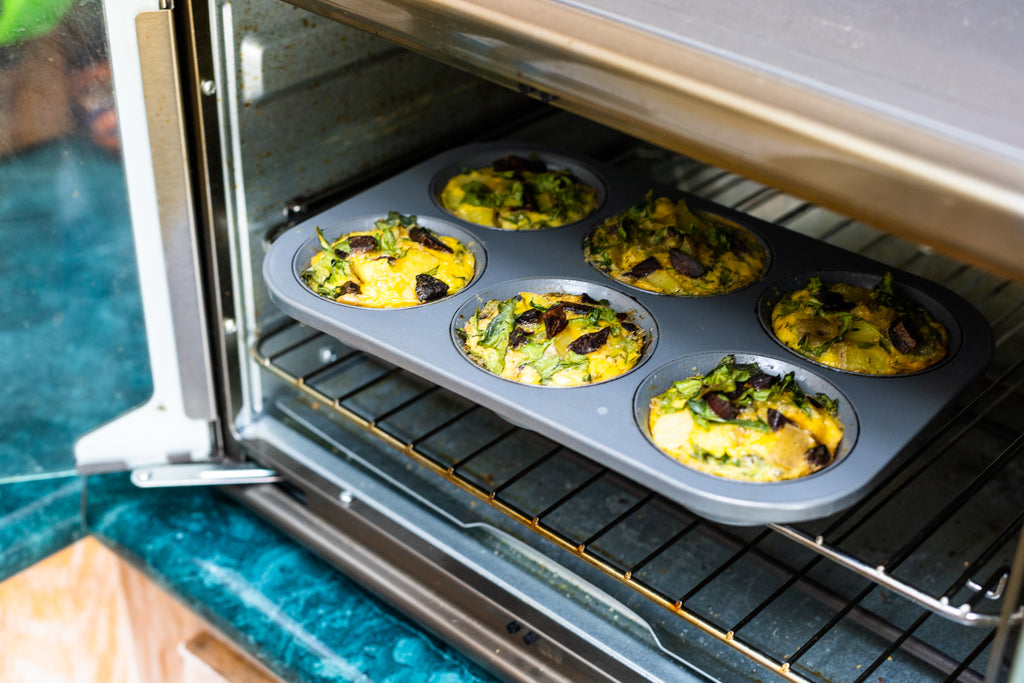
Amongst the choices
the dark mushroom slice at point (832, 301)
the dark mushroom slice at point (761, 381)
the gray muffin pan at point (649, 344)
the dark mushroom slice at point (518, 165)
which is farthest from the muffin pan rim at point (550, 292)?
the dark mushroom slice at point (518, 165)

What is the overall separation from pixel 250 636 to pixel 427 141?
0.83 metres

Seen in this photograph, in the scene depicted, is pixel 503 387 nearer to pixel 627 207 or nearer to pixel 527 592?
pixel 527 592

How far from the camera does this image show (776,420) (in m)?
1.10

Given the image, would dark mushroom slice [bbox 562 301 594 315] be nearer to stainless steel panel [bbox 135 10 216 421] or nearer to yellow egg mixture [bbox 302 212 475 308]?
yellow egg mixture [bbox 302 212 475 308]

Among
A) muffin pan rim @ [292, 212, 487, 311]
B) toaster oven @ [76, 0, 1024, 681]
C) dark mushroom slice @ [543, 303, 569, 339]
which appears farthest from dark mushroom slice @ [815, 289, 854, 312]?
muffin pan rim @ [292, 212, 487, 311]

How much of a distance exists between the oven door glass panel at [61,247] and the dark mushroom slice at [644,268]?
2.29 feet

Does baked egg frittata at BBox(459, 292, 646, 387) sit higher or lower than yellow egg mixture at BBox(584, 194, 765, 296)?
lower

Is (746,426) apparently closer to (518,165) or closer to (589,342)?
(589,342)

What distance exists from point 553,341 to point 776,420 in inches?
11.5

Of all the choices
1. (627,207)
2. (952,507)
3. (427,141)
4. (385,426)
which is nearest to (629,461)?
(952,507)

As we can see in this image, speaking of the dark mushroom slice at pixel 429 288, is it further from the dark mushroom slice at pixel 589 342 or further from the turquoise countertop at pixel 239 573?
the turquoise countertop at pixel 239 573

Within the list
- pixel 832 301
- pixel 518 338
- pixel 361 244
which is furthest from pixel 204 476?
pixel 832 301

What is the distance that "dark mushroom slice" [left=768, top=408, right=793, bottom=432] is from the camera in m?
1.09

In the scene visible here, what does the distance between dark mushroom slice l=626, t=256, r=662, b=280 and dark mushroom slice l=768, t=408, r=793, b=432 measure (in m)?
0.29
